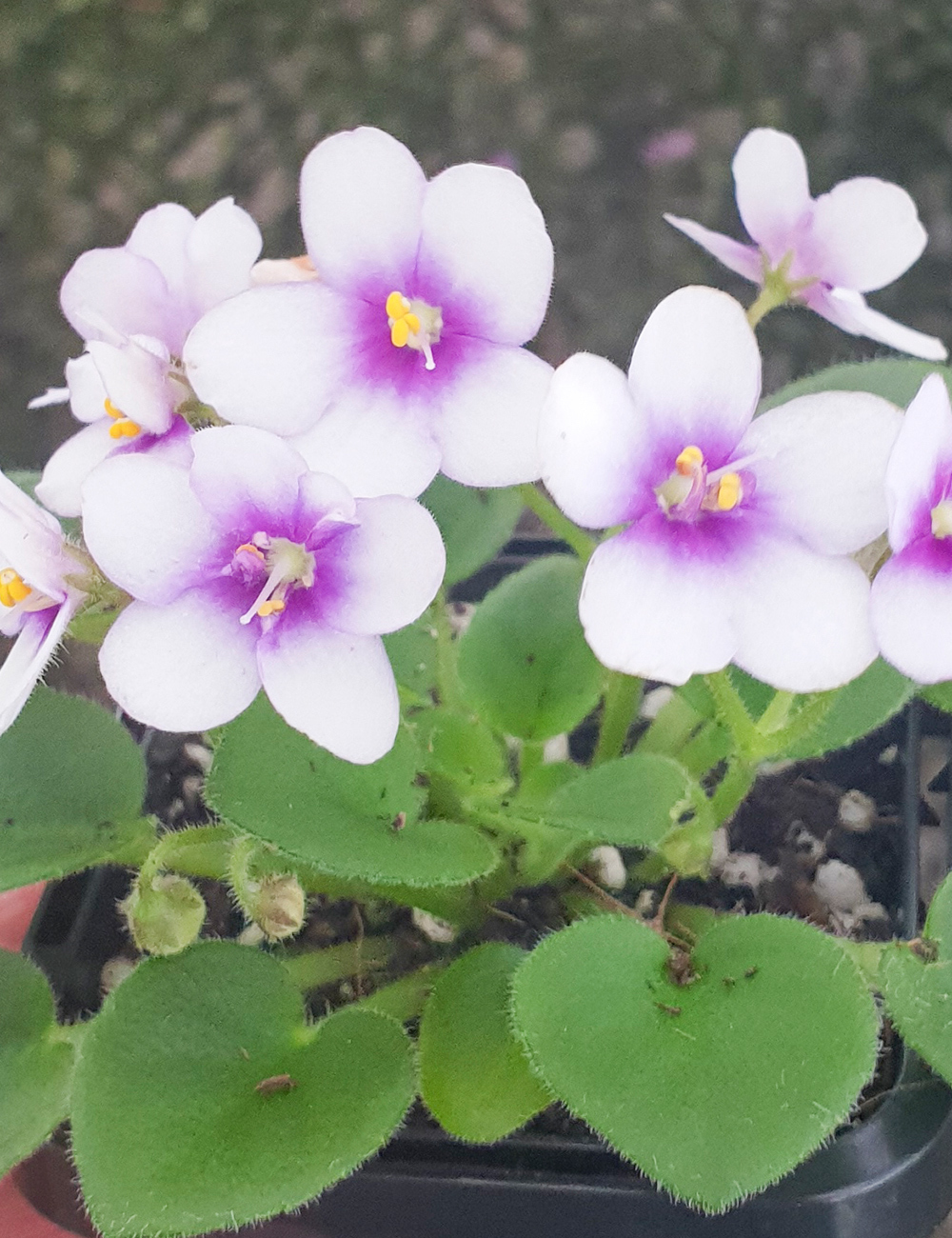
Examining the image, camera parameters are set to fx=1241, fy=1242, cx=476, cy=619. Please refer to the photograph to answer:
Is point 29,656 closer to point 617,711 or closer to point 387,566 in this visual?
point 387,566

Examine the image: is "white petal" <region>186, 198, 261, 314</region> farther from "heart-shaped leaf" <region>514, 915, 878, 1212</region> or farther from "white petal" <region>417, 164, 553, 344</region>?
"heart-shaped leaf" <region>514, 915, 878, 1212</region>

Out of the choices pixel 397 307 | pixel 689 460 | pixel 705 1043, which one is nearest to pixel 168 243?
pixel 397 307

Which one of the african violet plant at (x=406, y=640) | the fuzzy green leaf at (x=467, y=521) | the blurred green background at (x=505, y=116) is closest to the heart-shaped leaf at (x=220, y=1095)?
the african violet plant at (x=406, y=640)

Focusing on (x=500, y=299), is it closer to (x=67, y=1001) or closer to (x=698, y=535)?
(x=698, y=535)

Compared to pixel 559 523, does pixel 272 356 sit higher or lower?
higher

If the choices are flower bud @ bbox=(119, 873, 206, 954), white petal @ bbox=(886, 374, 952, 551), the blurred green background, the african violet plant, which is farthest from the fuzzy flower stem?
the blurred green background

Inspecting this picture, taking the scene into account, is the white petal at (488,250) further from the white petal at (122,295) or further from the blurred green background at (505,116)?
the blurred green background at (505,116)

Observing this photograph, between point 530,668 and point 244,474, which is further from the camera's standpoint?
point 530,668

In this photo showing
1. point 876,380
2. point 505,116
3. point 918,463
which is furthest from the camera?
point 505,116
